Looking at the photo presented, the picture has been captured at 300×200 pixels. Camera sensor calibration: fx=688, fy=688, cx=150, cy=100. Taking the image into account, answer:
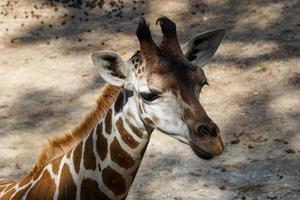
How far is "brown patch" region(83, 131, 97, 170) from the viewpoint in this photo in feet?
19.8

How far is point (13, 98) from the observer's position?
1183cm

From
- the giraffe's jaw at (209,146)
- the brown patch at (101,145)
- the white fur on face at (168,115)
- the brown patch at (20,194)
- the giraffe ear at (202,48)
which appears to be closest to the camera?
the giraffe's jaw at (209,146)

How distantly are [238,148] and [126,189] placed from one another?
13.7 ft

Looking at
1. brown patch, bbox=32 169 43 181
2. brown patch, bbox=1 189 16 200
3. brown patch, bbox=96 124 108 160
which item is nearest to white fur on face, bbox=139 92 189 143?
brown patch, bbox=96 124 108 160

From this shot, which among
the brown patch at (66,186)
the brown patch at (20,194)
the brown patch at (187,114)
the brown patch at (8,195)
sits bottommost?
the brown patch at (8,195)

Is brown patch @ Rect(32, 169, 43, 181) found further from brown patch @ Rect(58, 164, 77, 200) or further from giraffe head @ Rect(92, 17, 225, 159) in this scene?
giraffe head @ Rect(92, 17, 225, 159)

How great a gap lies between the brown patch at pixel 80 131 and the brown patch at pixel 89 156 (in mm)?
195

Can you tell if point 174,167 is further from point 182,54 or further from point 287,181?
point 182,54

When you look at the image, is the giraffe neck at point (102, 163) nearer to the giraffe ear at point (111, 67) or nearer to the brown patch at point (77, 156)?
the brown patch at point (77, 156)

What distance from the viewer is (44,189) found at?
6.25 metres

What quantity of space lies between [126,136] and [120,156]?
0.20 meters

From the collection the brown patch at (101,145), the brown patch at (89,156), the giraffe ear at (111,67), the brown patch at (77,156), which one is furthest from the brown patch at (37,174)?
the giraffe ear at (111,67)

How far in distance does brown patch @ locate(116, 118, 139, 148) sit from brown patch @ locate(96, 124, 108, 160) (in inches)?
8.7

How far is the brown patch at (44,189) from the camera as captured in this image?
6215mm
